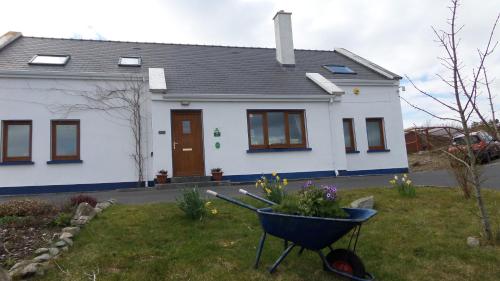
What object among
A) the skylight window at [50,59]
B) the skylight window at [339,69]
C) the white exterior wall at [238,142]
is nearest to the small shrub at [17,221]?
the white exterior wall at [238,142]

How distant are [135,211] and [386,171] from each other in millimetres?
11449

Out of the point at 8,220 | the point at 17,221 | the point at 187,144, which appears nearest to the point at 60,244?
the point at 17,221

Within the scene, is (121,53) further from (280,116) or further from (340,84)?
(340,84)

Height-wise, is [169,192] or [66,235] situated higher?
[169,192]

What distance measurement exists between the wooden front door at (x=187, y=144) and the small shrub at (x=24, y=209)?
6015 millimetres

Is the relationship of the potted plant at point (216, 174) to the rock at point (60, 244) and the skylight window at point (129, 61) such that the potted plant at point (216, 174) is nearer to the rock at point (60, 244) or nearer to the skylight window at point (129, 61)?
the skylight window at point (129, 61)

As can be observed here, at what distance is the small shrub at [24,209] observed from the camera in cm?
634

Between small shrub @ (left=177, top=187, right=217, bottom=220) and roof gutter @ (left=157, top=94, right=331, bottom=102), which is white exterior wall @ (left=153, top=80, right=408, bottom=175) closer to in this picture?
roof gutter @ (left=157, top=94, right=331, bottom=102)

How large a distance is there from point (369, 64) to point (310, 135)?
6100 mm

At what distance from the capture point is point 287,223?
3879 mm

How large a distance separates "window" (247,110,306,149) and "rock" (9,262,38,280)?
32.2 feet

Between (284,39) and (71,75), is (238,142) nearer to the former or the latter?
(71,75)

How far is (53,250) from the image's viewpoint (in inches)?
187

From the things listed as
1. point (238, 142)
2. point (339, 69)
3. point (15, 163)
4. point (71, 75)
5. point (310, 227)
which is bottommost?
point (310, 227)
